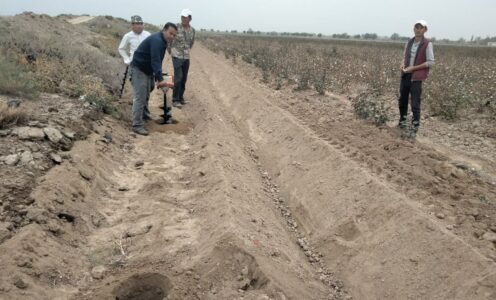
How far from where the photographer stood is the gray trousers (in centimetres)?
724

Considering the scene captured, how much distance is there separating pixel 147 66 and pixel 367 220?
4473mm

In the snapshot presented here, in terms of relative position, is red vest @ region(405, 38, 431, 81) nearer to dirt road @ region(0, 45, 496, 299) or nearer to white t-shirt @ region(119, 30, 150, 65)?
dirt road @ region(0, 45, 496, 299)

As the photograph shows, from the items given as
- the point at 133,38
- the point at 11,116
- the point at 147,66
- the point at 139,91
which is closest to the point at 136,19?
the point at 133,38

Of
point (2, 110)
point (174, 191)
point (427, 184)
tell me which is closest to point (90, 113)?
point (2, 110)

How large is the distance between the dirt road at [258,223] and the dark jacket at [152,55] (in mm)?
1100

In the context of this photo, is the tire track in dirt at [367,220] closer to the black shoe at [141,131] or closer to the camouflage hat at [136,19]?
the black shoe at [141,131]

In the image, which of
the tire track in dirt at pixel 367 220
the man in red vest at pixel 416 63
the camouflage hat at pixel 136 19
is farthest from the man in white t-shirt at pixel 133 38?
the man in red vest at pixel 416 63

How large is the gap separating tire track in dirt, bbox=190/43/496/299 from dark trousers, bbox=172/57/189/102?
258cm

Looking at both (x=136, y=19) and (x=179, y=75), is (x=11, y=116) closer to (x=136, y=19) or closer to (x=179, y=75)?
(x=136, y=19)

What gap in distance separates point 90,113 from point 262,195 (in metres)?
3.24

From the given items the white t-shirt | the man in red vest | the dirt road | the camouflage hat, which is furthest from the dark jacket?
the man in red vest

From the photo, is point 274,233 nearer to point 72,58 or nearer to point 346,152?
point 346,152

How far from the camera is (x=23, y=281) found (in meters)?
3.29

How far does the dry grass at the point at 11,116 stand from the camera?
211 inches
